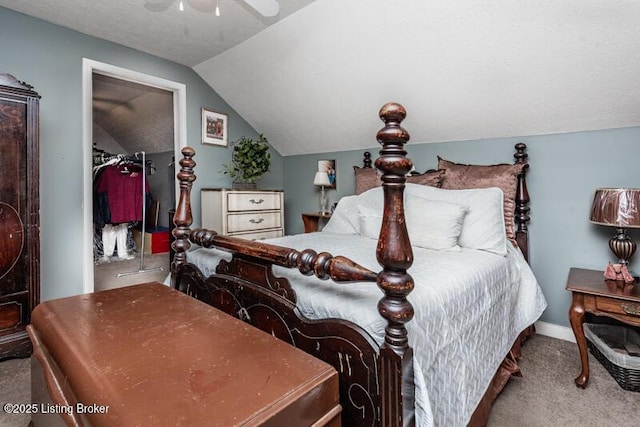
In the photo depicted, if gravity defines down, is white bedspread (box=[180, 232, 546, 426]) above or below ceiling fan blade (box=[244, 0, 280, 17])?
below

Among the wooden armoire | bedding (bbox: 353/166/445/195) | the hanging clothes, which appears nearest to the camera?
the wooden armoire

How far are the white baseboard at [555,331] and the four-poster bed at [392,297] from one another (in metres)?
0.50

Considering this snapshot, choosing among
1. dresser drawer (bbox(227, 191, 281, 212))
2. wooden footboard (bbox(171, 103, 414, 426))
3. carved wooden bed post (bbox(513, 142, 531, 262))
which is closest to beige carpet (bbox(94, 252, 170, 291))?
dresser drawer (bbox(227, 191, 281, 212))

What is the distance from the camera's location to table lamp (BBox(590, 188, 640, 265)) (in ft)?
5.87

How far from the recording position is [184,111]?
3.38 metres

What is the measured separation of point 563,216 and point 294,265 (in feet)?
7.37

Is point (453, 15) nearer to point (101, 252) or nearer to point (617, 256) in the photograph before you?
point (617, 256)

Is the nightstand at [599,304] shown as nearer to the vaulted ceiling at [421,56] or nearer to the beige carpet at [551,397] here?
the beige carpet at [551,397]

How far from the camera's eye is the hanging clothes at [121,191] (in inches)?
165

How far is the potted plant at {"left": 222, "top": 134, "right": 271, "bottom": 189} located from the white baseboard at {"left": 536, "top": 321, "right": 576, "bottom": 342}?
2.98m

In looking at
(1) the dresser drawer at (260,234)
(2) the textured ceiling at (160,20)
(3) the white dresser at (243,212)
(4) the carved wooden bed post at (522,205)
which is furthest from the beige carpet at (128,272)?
(4) the carved wooden bed post at (522,205)

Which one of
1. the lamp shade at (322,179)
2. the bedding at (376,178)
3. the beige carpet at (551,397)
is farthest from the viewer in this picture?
the lamp shade at (322,179)

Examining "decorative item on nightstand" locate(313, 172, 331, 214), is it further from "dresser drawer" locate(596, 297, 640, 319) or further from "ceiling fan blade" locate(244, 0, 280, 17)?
"dresser drawer" locate(596, 297, 640, 319)

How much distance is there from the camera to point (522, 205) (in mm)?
2449
